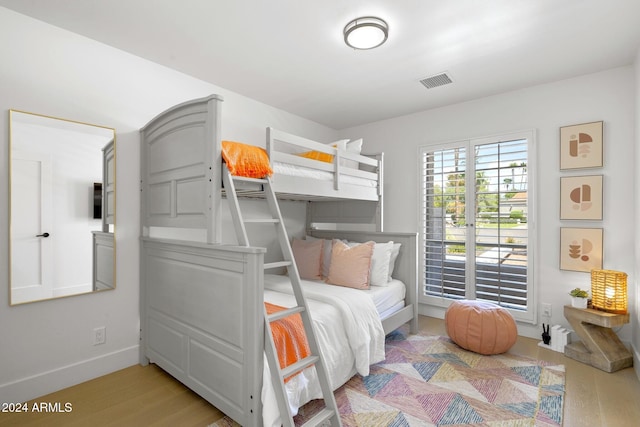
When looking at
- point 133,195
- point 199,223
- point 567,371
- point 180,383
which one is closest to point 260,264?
point 199,223

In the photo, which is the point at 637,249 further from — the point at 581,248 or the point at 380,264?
the point at 380,264

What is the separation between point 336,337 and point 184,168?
1.51m

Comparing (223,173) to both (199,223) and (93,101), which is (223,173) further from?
(93,101)

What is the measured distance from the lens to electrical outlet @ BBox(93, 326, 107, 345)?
2.32 metres

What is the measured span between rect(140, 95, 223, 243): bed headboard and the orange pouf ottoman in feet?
7.23

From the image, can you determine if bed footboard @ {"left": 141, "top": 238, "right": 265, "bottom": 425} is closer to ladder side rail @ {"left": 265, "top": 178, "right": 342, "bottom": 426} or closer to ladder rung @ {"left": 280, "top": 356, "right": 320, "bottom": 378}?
ladder rung @ {"left": 280, "top": 356, "right": 320, "bottom": 378}

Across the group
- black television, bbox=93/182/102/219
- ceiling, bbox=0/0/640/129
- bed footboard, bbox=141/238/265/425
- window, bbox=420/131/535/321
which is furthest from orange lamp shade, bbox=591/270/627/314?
black television, bbox=93/182/102/219

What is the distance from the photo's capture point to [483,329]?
266 cm

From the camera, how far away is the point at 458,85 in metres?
3.08

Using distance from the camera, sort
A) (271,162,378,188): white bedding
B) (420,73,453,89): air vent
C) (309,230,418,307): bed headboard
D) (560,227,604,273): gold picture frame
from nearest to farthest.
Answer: (271,162,378,188): white bedding
(560,227,604,273): gold picture frame
(420,73,453,89): air vent
(309,230,418,307): bed headboard

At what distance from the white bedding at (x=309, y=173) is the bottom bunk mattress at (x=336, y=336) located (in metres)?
0.97

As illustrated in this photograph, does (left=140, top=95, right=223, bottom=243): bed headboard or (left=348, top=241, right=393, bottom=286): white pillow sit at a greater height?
(left=140, top=95, right=223, bottom=243): bed headboard

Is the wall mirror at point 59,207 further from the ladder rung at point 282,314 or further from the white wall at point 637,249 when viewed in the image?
the white wall at point 637,249

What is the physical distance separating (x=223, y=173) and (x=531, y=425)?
2.28 metres
